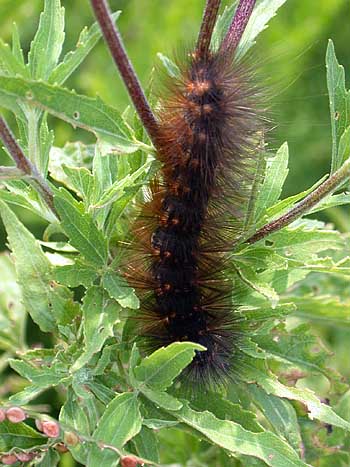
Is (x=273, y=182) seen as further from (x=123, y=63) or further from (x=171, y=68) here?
(x=123, y=63)

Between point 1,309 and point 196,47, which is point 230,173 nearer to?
point 196,47

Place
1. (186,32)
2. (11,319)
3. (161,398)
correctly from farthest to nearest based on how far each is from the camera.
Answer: (186,32) < (11,319) < (161,398)

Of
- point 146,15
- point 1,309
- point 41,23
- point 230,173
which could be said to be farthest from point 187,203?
point 146,15

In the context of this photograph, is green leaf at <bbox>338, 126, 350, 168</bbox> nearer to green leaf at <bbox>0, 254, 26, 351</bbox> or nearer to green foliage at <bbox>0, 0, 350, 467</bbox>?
green foliage at <bbox>0, 0, 350, 467</bbox>

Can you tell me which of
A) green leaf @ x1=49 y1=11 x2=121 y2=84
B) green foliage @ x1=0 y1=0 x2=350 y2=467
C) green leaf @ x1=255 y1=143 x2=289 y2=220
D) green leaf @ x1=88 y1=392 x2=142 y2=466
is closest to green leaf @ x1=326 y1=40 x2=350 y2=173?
green foliage @ x1=0 y1=0 x2=350 y2=467

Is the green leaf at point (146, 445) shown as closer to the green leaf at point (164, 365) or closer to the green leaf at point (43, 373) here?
the green leaf at point (164, 365)

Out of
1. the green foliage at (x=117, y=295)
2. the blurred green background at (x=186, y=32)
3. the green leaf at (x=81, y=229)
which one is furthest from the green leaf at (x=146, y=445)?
the blurred green background at (x=186, y=32)

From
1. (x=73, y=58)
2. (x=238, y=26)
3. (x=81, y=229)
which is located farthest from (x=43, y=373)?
(x=238, y=26)
